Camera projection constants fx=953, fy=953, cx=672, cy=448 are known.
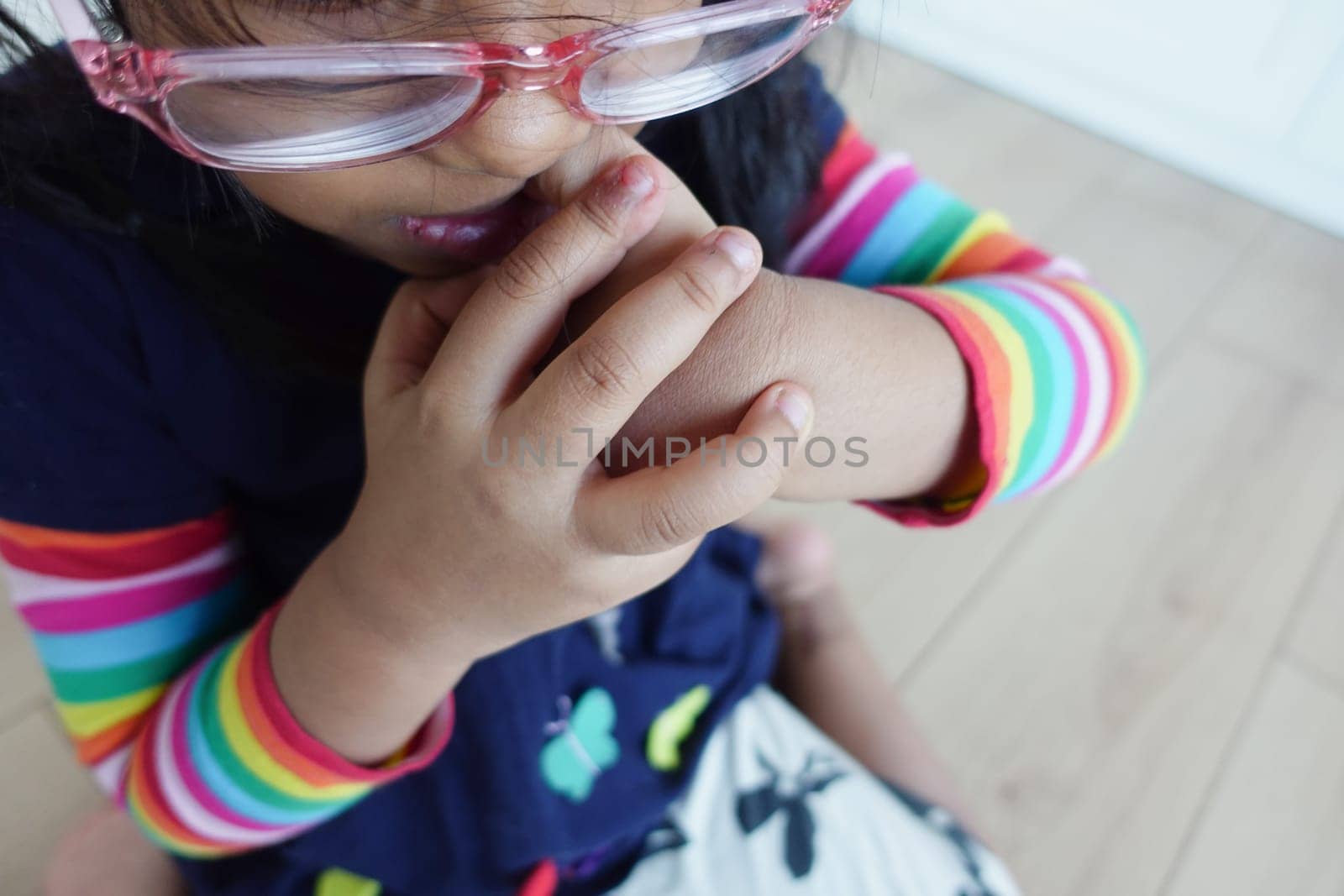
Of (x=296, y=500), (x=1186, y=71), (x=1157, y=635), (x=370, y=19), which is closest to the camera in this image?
(x=370, y=19)

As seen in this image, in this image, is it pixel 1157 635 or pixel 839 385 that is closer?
pixel 839 385

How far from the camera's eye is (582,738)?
0.56 metres

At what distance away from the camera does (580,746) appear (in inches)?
21.8

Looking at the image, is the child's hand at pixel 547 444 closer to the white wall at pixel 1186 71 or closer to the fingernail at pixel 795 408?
the fingernail at pixel 795 408

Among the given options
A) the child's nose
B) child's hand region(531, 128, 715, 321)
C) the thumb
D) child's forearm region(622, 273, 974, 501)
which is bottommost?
child's forearm region(622, 273, 974, 501)

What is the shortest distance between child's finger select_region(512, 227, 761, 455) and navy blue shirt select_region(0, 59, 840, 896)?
8.1 inches

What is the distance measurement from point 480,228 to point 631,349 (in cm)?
11

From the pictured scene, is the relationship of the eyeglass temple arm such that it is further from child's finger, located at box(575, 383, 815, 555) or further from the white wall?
the white wall

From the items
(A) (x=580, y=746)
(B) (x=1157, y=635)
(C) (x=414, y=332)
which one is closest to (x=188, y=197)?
(C) (x=414, y=332)

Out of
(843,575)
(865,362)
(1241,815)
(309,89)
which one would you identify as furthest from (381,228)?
(1241,815)

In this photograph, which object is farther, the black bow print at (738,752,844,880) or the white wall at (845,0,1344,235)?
the white wall at (845,0,1344,235)

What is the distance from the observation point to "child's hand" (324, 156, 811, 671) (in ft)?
1.10

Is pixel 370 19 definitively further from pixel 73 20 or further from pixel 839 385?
pixel 839 385

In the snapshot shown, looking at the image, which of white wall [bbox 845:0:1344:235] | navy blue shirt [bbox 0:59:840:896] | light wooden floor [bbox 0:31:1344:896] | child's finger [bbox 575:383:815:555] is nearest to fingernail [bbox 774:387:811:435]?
child's finger [bbox 575:383:815:555]
